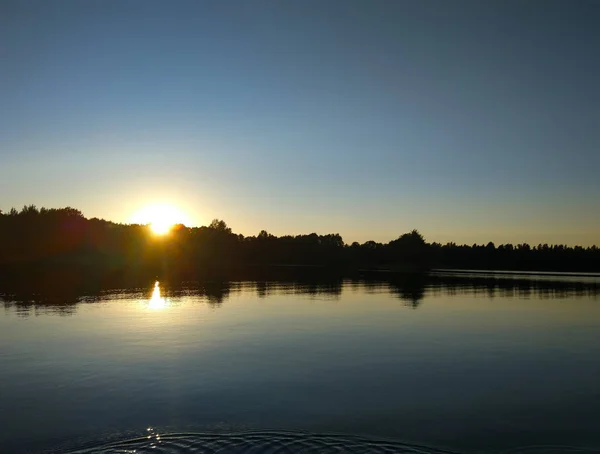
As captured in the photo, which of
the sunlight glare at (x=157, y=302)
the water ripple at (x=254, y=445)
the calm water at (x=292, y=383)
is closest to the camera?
the water ripple at (x=254, y=445)

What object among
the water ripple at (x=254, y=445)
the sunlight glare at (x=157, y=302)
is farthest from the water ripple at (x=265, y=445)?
the sunlight glare at (x=157, y=302)

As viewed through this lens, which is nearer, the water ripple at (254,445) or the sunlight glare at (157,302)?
the water ripple at (254,445)

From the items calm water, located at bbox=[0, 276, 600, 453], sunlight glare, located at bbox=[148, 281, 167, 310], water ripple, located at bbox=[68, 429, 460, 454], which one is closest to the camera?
water ripple, located at bbox=[68, 429, 460, 454]

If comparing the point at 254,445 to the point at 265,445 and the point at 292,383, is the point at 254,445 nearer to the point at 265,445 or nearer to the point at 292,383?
the point at 265,445

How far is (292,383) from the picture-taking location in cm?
2034

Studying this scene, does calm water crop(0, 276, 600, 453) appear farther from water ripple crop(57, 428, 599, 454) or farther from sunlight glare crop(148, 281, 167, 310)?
sunlight glare crop(148, 281, 167, 310)

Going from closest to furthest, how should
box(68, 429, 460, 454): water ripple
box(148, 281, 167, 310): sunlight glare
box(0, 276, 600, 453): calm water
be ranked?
box(68, 429, 460, 454): water ripple, box(0, 276, 600, 453): calm water, box(148, 281, 167, 310): sunlight glare

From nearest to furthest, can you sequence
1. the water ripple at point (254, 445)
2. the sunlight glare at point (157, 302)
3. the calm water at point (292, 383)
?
the water ripple at point (254, 445), the calm water at point (292, 383), the sunlight glare at point (157, 302)

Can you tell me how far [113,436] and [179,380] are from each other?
6783 millimetres

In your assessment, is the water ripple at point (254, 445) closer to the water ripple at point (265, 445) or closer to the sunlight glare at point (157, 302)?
the water ripple at point (265, 445)

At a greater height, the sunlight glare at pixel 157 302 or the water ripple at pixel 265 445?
the sunlight glare at pixel 157 302

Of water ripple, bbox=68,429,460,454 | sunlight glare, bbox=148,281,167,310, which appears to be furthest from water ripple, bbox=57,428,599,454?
sunlight glare, bbox=148,281,167,310

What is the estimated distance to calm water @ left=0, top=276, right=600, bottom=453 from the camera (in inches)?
551

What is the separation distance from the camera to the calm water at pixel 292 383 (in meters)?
14.0
